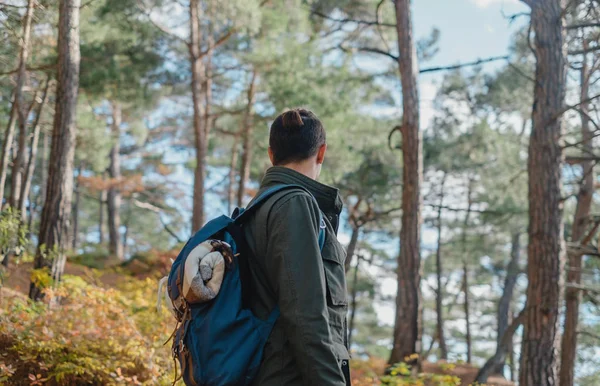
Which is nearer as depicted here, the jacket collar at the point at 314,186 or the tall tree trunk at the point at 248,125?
the jacket collar at the point at 314,186

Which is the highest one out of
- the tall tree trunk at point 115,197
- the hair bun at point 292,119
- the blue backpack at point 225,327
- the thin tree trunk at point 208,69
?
the thin tree trunk at point 208,69

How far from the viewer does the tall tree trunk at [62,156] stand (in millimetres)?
7930

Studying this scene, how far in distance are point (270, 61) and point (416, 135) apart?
248 inches

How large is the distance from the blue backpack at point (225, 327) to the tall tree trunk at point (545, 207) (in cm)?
507

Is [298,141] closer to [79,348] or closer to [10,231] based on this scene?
[79,348]

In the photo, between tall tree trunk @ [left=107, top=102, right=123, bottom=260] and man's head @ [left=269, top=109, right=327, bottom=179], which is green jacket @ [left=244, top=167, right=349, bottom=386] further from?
tall tree trunk @ [left=107, top=102, right=123, bottom=260]

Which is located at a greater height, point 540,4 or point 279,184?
point 540,4

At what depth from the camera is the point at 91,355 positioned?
5184 mm

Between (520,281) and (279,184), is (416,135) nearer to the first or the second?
(279,184)

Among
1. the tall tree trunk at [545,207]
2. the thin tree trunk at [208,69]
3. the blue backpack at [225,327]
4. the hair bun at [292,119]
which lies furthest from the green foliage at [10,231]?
the thin tree trunk at [208,69]

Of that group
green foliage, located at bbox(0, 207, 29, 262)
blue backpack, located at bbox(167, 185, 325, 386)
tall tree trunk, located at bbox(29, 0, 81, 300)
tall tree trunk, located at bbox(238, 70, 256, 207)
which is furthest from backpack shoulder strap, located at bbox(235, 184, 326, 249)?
tall tree trunk, located at bbox(238, 70, 256, 207)

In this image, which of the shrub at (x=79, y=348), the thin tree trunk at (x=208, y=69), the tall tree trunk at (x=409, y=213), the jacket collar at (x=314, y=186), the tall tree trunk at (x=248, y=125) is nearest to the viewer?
the jacket collar at (x=314, y=186)

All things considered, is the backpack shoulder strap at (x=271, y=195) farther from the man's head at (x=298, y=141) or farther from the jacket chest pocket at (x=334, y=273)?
the man's head at (x=298, y=141)

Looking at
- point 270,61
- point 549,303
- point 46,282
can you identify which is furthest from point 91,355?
point 270,61
